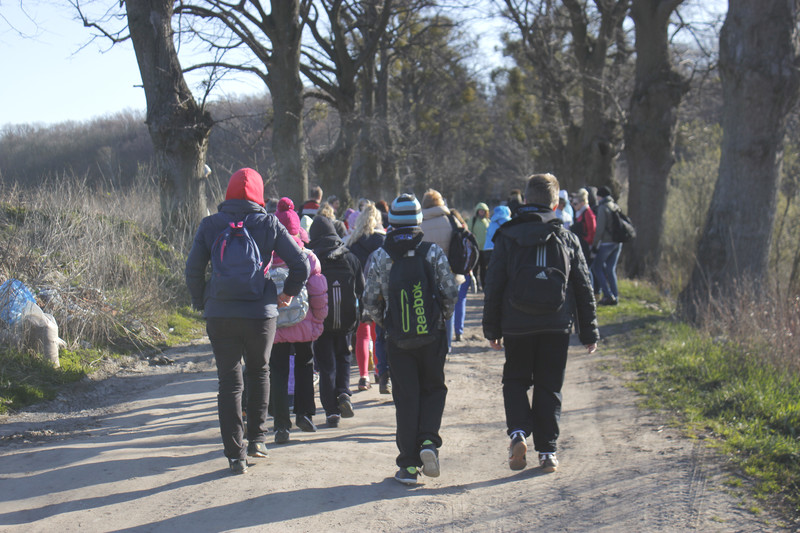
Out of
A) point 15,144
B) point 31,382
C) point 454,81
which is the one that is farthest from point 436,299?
point 454,81

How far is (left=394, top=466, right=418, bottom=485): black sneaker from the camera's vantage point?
498cm

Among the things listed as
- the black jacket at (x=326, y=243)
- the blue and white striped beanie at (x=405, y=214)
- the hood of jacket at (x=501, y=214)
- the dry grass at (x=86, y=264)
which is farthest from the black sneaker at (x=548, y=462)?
the hood of jacket at (x=501, y=214)

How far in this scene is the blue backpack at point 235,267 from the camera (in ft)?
16.2

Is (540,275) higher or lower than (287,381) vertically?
higher

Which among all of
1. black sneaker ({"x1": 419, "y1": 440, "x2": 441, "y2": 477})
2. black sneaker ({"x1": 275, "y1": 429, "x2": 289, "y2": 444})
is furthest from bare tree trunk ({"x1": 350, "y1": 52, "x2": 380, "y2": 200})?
black sneaker ({"x1": 419, "y1": 440, "x2": 441, "y2": 477})

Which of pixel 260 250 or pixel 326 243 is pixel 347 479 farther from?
pixel 326 243

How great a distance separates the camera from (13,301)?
773cm

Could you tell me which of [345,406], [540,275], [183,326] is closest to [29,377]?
[345,406]

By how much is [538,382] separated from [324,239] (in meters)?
2.52

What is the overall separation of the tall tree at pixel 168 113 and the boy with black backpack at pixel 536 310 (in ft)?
30.1

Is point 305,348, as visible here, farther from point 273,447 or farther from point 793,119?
point 793,119

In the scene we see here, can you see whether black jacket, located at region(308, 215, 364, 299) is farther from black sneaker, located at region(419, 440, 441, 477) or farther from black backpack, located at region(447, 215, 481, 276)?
black sneaker, located at region(419, 440, 441, 477)

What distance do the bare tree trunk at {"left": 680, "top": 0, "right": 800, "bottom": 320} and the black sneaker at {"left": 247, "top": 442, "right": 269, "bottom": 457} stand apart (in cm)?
707

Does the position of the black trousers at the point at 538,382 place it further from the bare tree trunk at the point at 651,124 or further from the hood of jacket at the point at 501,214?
the bare tree trunk at the point at 651,124
